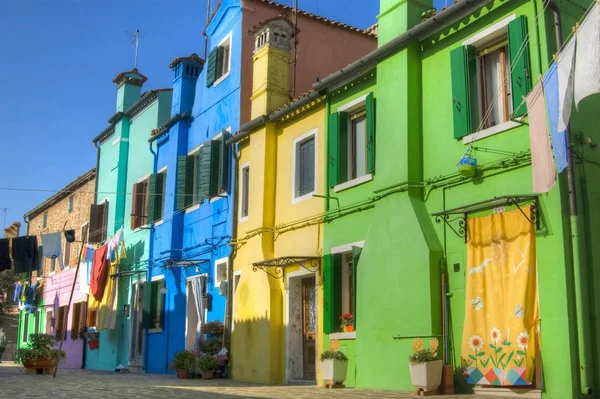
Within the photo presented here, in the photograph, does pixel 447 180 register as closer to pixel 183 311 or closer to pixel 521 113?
pixel 521 113

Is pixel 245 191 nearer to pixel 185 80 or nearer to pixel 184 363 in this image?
pixel 184 363

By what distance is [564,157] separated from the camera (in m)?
8.16

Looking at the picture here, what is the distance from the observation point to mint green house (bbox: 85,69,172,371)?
70.7 ft

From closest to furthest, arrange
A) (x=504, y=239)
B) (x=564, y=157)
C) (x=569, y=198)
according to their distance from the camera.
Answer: (x=564, y=157) < (x=569, y=198) < (x=504, y=239)

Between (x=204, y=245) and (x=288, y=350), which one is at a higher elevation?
(x=204, y=245)

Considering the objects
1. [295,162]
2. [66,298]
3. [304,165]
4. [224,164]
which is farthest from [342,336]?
[66,298]

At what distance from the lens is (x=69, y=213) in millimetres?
29875

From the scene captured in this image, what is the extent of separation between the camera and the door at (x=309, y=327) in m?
14.1

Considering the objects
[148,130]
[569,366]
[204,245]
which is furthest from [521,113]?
[148,130]

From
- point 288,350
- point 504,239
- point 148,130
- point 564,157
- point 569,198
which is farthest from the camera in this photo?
point 148,130

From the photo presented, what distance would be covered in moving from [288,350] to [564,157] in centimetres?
780

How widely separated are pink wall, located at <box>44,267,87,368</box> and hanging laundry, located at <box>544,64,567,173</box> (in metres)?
20.8

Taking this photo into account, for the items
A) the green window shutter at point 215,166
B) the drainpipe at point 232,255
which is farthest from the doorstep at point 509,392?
the green window shutter at point 215,166

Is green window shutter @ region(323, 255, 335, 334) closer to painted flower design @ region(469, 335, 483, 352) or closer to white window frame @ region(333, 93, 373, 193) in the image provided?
white window frame @ region(333, 93, 373, 193)
